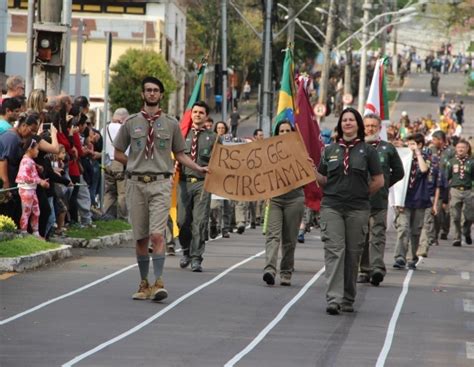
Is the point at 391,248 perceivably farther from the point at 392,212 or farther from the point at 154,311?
the point at 154,311

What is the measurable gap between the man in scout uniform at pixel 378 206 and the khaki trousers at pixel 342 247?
2.51 metres

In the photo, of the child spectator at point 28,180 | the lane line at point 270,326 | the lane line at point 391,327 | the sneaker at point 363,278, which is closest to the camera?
the lane line at point 270,326

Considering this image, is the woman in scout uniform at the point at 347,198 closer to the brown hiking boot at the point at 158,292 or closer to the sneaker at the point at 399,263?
the brown hiking boot at the point at 158,292

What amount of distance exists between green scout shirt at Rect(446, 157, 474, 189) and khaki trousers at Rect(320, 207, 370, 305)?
13.7 metres

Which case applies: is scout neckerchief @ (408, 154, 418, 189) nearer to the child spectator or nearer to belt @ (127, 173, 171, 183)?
the child spectator

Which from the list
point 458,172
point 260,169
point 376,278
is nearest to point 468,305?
point 376,278

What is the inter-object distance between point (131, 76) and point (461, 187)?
28125 millimetres

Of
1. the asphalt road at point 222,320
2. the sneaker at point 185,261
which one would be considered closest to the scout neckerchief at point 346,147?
the asphalt road at point 222,320

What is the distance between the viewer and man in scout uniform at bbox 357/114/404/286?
17.2 metres

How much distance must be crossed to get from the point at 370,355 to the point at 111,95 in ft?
142

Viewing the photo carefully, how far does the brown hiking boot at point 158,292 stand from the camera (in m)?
14.3

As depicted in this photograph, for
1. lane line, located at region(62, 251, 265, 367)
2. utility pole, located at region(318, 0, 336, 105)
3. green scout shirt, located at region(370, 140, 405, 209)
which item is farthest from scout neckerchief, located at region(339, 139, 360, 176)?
utility pole, located at region(318, 0, 336, 105)

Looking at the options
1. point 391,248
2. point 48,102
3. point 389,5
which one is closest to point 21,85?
point 48,102

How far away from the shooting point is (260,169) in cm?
1622
